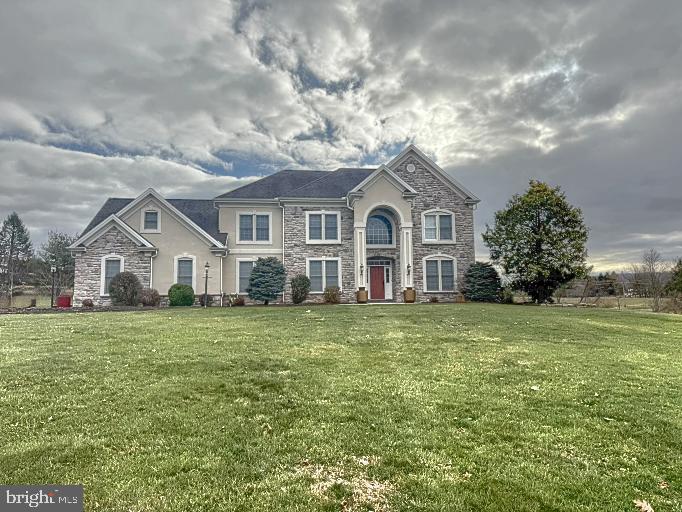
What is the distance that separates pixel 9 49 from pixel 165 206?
11.7 m

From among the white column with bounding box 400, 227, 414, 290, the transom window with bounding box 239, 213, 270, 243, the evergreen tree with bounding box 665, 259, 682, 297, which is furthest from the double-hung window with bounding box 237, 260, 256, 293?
the evergreen tree with bounding box 665, 259, 682, 297

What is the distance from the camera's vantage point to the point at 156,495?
3.24m

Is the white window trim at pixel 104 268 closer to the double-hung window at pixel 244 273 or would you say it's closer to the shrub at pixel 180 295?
the shrub at pixel 180 295

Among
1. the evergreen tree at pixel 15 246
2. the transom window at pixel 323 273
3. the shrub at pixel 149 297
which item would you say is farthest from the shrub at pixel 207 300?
the evergreen tree at pixel 15 246

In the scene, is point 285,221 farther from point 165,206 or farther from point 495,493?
point 495,493

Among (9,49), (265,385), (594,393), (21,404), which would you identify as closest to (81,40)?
(9,49)

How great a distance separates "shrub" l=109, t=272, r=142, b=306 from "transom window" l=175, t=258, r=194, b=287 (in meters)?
2.78

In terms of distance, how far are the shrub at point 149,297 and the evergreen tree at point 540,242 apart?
21.4 m

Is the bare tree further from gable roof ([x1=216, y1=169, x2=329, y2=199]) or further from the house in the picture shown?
gable roof ([x1=216, y1=169, x2=329, y2=199])

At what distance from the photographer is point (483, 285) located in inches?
1005

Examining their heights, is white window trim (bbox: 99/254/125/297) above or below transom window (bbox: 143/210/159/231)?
below

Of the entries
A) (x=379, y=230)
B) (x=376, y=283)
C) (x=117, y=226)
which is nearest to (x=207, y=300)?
(x=117, y=226)

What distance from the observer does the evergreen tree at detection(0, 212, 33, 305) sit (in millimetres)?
53125

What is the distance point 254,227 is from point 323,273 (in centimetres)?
548
